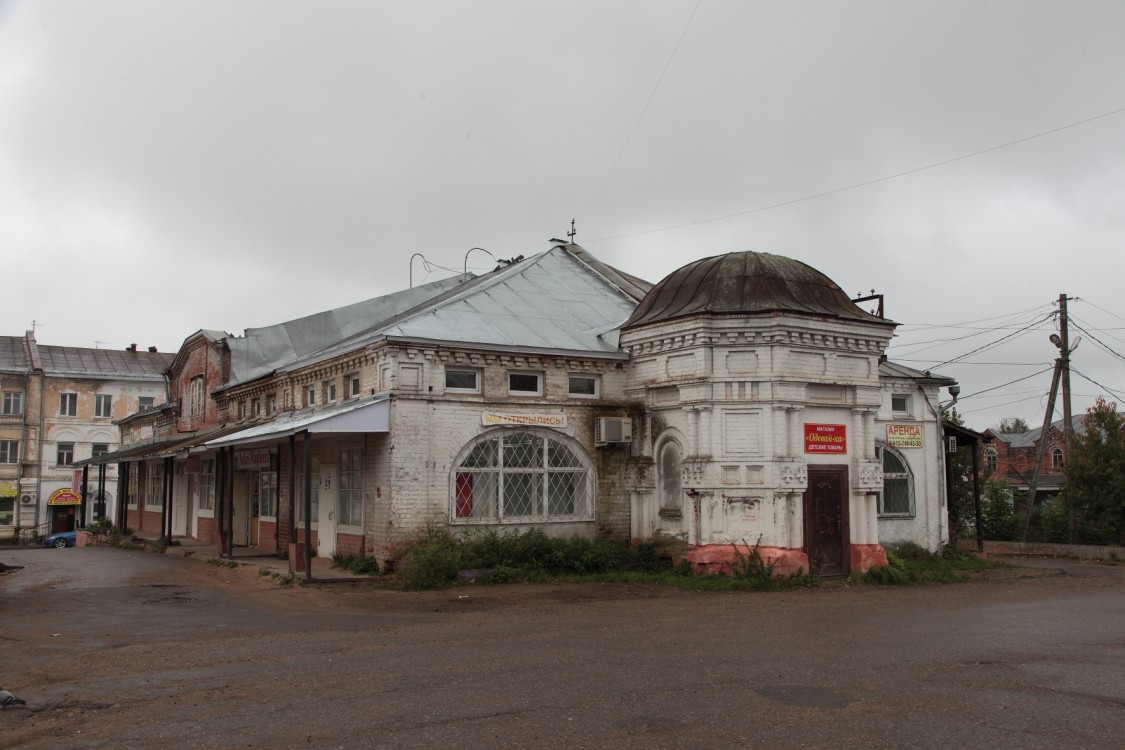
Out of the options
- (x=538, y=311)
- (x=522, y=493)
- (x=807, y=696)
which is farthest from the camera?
(x=538, y=311)

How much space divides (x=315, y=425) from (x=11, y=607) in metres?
5.18

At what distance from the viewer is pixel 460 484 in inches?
682

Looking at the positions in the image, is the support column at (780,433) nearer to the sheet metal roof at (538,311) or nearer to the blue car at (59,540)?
the sheet metal roof at (538,311)

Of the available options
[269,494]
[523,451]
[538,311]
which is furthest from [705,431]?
[269,494]

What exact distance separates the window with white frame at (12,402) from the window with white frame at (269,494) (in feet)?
99.1

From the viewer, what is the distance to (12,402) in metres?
46.7

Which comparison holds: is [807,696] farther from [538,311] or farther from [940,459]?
[940,459]

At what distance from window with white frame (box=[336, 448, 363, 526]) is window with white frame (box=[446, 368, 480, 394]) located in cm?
233

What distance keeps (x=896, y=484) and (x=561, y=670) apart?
1478 cm

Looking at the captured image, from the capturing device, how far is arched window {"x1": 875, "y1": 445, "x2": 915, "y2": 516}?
20938 mm

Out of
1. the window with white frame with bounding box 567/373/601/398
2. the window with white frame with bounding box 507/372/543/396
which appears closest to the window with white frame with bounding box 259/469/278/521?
the window with white frame with bounding box 507/372/543/396

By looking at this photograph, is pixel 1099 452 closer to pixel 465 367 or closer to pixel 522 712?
pixel 465 367

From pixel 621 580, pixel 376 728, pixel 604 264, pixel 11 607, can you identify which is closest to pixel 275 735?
pixel 376 728

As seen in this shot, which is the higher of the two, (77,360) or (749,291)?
(77,360)
